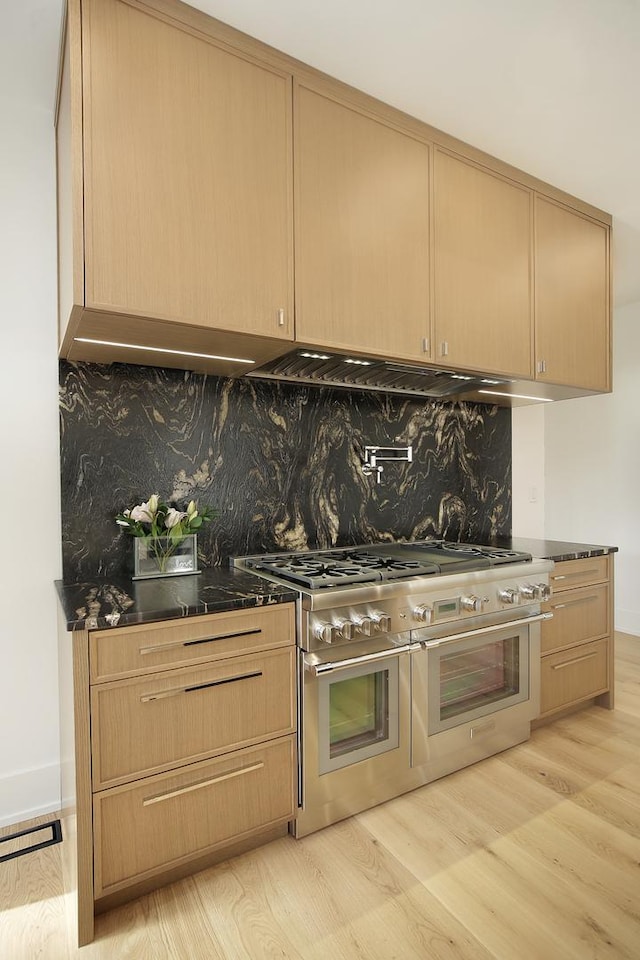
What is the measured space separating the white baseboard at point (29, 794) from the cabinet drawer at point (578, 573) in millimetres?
2258

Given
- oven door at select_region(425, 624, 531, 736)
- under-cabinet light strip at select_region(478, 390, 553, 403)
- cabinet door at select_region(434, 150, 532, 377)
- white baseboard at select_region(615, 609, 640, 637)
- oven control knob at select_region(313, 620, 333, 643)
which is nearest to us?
oven control knob at select_region(313, 620, 333, 643)

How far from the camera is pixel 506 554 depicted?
8.17 feet

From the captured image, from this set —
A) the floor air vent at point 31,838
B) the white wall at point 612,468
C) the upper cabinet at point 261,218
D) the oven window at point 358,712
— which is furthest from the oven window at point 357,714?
the white wall at point 612,468

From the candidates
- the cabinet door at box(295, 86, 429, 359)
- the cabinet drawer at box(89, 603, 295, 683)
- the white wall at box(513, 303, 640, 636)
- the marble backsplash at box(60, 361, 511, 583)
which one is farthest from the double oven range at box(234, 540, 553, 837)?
the white wall at box(513, 303, 640, 636)

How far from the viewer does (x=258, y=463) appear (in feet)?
7.89

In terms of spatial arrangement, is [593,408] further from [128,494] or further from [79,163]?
[79,163]

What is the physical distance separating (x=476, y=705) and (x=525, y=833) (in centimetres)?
49

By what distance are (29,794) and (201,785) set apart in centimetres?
85

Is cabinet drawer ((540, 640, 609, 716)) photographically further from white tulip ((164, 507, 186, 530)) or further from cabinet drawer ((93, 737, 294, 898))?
white tulip ((164, 507, 186, 530))

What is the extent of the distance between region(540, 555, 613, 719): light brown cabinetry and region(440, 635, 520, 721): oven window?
0.79 feet

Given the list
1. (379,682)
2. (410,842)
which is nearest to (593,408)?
(379,682)

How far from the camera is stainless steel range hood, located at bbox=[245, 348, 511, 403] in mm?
2139

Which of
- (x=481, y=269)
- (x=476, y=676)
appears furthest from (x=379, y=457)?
(x=476, y=676)

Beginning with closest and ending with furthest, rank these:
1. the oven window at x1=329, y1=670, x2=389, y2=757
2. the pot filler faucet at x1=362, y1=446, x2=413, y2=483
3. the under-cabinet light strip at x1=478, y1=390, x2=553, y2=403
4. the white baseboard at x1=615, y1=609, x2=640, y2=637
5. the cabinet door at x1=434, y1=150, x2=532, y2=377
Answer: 1. the oven window at x1=329, y1=670, x2=389, y2=757
2. the cabinet door at x1=434, y1=150, x2=532, y2=377
3. the pot filler faucet at x1=362, y1=446, x2=413, y2=483
4. the under-cabinet light strip at x1=478, y1=390, x2=553, y2=403
5. the white baseboard at x1=615, y1=609, x2=640, y2=637
